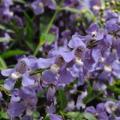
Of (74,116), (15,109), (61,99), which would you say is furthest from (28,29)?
(15,109)

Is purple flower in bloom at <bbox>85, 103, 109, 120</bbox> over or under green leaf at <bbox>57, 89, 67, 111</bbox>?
under

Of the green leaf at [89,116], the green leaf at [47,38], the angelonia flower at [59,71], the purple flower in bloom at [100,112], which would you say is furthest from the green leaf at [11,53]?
the green leaf at [89,116]

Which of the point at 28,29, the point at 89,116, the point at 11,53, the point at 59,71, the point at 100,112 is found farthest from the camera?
the point at 28,29

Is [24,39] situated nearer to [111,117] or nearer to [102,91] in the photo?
[102,91]

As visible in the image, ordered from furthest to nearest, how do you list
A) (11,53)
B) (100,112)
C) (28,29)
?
(28,29), (11,53), (100,112)

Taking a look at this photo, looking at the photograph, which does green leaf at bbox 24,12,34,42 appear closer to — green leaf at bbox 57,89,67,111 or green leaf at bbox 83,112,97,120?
green leaf at bbox 57,89,67,111

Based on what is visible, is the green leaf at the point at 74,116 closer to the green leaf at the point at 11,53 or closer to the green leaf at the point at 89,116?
the green leaf at the point at 89,116

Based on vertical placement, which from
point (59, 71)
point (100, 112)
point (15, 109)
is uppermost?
point (59, 71)

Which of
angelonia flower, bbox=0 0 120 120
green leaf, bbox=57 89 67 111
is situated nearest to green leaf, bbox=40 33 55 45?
angelonia flower, bbox=0 0 120 120

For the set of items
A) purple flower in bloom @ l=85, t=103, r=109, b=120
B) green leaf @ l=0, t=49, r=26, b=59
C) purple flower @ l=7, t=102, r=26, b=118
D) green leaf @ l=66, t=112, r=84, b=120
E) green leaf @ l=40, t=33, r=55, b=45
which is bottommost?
purple flower in bloom @ l=85, t=103, r=109, b=120

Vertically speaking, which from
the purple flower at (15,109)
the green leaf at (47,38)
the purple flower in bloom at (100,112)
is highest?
the green leaf at (47,38)

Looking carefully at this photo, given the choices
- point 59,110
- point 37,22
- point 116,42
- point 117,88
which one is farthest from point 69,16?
point 116,42

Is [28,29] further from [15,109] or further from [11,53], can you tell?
[15,109]
